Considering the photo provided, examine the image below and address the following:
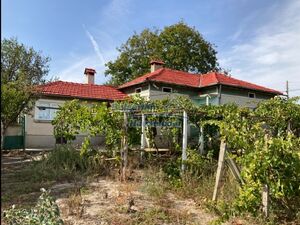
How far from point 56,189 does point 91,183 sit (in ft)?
3.24

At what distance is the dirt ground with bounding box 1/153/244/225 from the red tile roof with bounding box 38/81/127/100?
12187mm

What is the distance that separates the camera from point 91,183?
889 cm

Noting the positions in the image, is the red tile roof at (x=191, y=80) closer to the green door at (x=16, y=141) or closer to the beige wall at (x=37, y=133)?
the beige wall at (x=37, y=133)

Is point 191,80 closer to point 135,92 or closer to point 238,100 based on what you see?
point 238,100

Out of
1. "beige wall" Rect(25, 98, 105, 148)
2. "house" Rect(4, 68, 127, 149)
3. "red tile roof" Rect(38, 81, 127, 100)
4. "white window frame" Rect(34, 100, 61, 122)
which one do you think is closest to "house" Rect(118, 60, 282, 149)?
"red tile roof" Rect(38, 81, 127, 100)

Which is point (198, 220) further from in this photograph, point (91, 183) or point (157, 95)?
point (157, 95)

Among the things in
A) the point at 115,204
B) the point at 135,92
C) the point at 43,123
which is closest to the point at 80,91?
the point at 43,123

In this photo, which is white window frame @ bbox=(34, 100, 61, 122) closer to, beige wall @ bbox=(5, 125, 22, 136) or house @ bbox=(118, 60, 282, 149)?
beige wall @ bbox=(5, 125, 22, 136)

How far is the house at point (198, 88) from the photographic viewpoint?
2255cm

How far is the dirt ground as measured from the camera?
588cm

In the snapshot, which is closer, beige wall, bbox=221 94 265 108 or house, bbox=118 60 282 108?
house, bbox=118 60 282 108

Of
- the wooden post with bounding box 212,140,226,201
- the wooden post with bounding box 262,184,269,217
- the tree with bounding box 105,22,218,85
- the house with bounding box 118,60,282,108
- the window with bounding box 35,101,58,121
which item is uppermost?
the tree with bounding box 105,22,218,85

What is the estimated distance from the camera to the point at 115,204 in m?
6.85

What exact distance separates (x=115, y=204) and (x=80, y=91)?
53.1 ft
